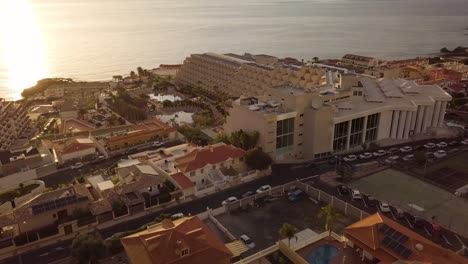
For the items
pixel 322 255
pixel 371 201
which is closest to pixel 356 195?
pixel 371 201

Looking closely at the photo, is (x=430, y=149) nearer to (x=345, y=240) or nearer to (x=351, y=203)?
(x=351, y=203)

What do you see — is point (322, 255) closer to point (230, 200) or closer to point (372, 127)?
point (230, 200)

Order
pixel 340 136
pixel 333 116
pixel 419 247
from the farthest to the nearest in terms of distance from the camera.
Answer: pixel 340 136 → pixel 333 116 → pixel 419 247

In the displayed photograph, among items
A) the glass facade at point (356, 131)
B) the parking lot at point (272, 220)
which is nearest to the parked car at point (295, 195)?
the parking lot at point (272, 220)

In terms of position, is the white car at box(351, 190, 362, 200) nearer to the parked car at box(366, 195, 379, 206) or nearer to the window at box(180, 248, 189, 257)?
the parked car at box(366, 195, 379, 206)

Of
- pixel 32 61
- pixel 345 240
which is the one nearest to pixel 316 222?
pixel 345 240

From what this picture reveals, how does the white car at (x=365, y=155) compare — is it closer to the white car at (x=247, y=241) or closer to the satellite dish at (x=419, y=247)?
the white car at (x=247, y=241)
